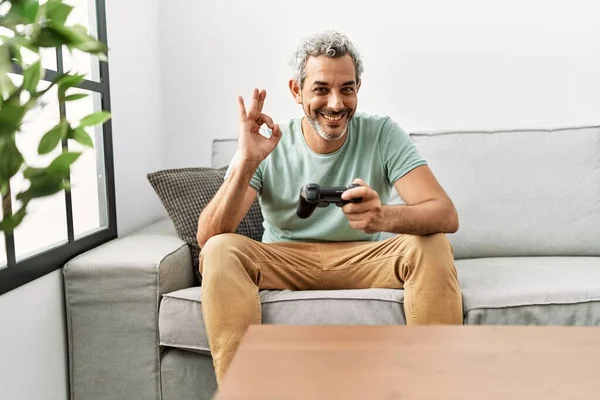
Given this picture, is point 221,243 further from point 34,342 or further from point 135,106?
point 135,106

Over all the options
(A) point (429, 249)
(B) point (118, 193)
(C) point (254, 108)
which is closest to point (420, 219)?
(A) point (429, 249)

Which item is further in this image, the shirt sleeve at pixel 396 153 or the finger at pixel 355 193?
the shirt sleeve at pixel 396 153

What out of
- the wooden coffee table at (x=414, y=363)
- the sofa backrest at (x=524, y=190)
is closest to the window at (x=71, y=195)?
the wooden coffee table at (x=414, y=363)

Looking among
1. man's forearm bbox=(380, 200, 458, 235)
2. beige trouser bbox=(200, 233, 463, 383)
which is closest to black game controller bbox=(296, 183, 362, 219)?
man's forearm bbox=(380, 200, 458, 235)

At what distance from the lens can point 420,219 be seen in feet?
4.87

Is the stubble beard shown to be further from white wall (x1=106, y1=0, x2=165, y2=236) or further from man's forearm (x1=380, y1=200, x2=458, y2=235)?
white wall (x1=106, y1=0, x2=165, y2=236)

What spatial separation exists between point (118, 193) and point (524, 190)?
1456 millimetres

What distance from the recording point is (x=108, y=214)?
205 centimetres

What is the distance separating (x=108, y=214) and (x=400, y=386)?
1.50 meters

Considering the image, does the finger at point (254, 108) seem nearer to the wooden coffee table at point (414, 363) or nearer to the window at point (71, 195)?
the window at point (71, 195)

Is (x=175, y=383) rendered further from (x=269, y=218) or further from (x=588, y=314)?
(x=588, y=314)

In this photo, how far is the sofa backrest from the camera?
2.03m

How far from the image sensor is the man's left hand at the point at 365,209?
1339 mm

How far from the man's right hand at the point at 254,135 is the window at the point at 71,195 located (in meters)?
0.42
